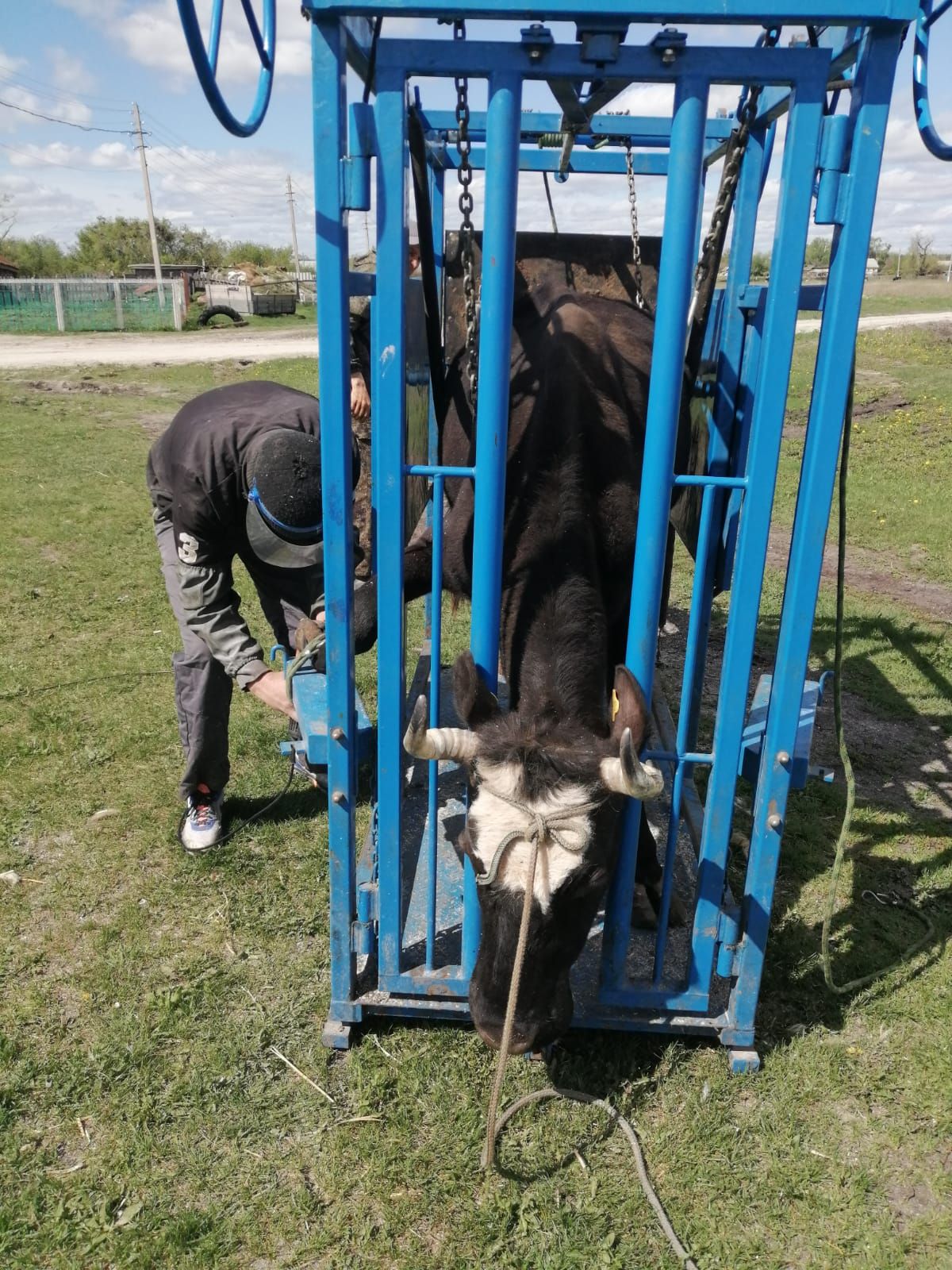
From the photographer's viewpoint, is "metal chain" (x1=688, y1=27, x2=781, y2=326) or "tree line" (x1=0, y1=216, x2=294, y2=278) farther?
"tree line" (x1=0, y1=216, x2=294, y2=278)

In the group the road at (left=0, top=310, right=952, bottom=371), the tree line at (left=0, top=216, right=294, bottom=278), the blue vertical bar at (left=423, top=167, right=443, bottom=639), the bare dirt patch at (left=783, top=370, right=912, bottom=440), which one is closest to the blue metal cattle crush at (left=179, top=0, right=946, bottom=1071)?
the blue vertical bar at (left=423, top=167, right=443, bottom=639)

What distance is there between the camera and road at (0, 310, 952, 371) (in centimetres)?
2419

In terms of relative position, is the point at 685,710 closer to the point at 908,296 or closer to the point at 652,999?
the point at 652,999

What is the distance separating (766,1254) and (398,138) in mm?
3277

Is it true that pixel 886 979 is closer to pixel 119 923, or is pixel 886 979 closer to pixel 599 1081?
pixel 599 1081

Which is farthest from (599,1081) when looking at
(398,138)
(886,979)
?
(398,138)

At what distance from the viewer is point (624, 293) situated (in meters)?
4.78

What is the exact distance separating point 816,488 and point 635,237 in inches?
53.8

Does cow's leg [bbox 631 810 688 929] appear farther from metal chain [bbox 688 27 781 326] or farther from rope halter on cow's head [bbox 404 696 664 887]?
metal chain [bbox 688 27 781 326]

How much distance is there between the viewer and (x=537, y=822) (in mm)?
2572

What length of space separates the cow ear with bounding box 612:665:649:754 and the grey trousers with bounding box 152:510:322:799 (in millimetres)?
2075

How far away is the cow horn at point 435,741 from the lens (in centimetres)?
260

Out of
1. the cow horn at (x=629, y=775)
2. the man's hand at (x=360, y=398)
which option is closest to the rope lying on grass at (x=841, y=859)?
the cow horn at (x=629, y=775)

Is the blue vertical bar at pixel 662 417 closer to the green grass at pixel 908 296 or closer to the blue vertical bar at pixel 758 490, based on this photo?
the blue vertical bar at pixel 758 490
